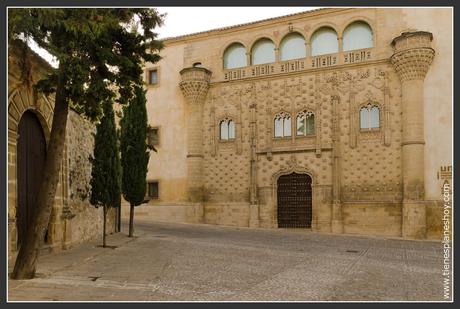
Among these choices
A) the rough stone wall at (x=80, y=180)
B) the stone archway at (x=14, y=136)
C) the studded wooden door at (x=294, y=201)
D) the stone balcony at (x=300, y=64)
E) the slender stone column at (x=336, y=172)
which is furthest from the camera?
the studded wooden door at (x=294, y=201)

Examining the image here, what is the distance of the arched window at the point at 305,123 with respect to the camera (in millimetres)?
21297

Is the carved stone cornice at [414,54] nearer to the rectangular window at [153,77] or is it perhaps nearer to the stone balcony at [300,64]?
the stone balcony at [300,64]

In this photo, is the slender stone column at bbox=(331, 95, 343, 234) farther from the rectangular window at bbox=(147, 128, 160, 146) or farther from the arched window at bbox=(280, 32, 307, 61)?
the rectangular window at bbox=(147, 128, 160, 146)

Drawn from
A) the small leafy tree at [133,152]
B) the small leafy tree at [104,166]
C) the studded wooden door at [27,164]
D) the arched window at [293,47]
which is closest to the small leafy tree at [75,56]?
the studded wooden door at [27,164]

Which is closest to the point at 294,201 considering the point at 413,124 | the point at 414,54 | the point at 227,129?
the point at 227,129

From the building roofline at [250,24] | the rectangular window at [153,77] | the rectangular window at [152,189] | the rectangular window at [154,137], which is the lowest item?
the rectangular window at [152,189]

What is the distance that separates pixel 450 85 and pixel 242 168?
33.1ft

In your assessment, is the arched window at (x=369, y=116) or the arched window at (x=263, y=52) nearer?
the arched window at (x=369, y=116)

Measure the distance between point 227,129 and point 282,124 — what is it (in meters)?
2.96

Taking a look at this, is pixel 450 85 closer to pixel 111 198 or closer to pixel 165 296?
pixel 111 198

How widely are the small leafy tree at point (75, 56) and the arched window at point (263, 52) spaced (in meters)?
14.2

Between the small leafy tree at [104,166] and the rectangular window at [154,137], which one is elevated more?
the rectangular window at [154,137]

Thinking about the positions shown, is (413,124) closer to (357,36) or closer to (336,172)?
(336,172)

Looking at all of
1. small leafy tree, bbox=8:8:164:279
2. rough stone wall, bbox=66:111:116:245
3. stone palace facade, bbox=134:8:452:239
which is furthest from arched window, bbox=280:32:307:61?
small leafy tree, bbox=8:8:164:279
